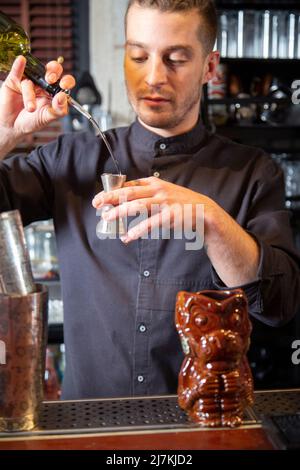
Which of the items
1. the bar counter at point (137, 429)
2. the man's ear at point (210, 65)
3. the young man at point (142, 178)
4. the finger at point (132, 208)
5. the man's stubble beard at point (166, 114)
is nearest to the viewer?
the bar counter at point (137, 429)

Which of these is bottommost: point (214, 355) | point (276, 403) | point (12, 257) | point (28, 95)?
point (276, 403)

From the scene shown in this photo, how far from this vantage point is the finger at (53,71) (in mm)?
1308

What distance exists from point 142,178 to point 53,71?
30 centimetres

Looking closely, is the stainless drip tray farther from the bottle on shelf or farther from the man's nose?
the bottle on shelf

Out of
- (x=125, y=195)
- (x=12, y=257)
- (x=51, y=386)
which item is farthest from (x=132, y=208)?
(x=51, y=386)

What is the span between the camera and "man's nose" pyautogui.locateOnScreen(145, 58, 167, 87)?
1474 millimetres

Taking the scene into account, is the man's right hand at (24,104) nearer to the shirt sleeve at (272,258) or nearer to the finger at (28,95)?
the finger at (28,95)

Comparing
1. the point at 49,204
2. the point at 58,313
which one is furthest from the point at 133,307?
the point at 58,313

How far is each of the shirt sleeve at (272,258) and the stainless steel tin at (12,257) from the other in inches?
19.4

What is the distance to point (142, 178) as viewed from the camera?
4.77 ft

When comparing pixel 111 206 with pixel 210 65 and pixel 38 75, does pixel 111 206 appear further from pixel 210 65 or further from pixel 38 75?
pixel 210 65

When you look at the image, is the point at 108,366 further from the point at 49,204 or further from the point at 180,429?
the point at 180,429

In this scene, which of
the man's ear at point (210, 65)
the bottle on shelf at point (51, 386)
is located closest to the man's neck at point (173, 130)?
the man's ear at point (210, 65)

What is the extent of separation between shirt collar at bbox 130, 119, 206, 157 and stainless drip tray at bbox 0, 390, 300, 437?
0.70 metres
